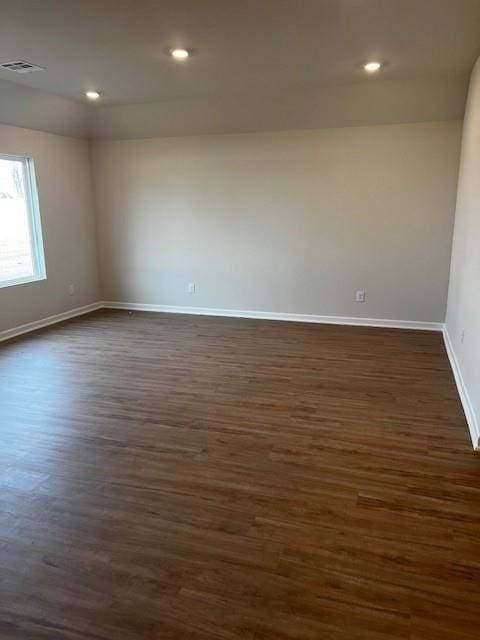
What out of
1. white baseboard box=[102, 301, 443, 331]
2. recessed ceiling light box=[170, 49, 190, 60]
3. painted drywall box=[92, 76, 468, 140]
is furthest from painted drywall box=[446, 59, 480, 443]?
recessed ceiling light box=[170, 49, 190, 60]

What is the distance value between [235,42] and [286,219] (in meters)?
2.61

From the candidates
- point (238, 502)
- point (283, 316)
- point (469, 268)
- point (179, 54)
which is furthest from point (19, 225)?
point (469, 268)

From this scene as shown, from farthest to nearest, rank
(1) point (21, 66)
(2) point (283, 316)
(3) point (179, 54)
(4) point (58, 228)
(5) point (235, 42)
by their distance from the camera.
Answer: (2) point (283, 316) < (4) point (58, 228) < (1) point (21, 66) < (3) point (179, 54) < (5) point (235, 42)

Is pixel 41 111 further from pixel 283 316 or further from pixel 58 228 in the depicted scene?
pixel 283 316

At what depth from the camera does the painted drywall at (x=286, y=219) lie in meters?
5.16

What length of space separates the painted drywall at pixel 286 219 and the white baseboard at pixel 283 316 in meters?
0.07

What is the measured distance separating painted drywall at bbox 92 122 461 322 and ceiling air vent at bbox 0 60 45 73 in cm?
222

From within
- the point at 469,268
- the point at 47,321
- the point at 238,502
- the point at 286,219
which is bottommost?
the point at 238,502

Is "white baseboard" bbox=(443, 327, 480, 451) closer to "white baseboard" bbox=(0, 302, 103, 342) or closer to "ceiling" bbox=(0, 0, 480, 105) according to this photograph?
"ceiling" bbox=(0, 0, 480, 105)

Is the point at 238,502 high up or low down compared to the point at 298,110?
down

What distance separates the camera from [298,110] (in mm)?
4996

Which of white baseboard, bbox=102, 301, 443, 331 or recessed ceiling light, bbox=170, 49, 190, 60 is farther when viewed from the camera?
white baseboard, bbox=102, 301, 443, 331

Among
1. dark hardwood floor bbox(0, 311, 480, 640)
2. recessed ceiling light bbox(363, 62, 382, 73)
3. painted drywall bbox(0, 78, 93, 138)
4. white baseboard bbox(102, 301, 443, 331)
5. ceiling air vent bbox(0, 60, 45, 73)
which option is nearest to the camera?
dark hardwood floor bbox(0, 311, 480, 640)

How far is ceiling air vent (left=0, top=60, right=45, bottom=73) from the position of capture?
3657mm
